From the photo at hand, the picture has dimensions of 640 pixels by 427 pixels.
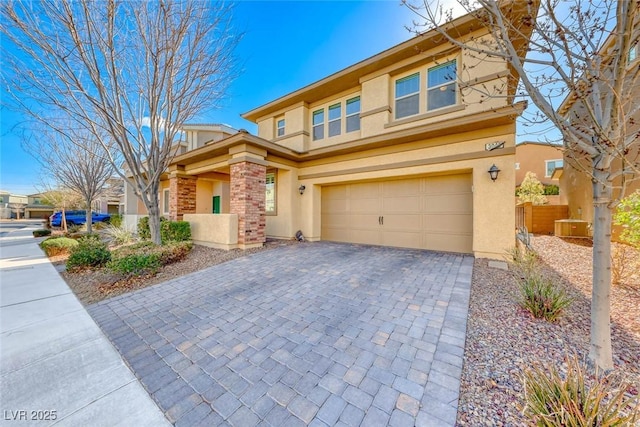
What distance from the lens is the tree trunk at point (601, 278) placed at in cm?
230

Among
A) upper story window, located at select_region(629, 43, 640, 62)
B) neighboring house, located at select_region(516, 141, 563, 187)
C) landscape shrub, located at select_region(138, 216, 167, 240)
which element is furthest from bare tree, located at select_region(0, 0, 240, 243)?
neighboring house, located at select_region(516, 141, 563, 187)

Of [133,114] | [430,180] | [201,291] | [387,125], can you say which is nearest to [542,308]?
[430,180]

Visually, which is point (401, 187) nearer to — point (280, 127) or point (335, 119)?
point (335, 119)

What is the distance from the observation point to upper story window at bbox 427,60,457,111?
696 cm

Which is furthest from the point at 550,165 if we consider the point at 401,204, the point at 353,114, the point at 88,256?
the point at 88,256

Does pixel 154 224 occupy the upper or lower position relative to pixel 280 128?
lower

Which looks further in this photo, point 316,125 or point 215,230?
point 316,125

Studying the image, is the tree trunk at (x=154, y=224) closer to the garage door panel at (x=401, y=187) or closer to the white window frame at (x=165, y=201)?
the garage door panel at (x=401, y=187)

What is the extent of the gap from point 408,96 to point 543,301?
6793 mm

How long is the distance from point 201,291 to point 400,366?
3.73 metres

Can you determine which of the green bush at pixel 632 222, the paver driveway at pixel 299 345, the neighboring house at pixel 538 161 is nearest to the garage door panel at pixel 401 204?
the paver driveway at pixel 299 345

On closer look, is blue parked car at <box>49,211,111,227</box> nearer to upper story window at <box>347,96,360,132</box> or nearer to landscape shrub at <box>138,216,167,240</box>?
landscape shrub at <box>138,216,167,240</box>

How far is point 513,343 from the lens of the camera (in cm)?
265

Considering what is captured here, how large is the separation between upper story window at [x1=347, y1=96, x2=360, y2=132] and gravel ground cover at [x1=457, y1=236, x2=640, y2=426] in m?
6.65
